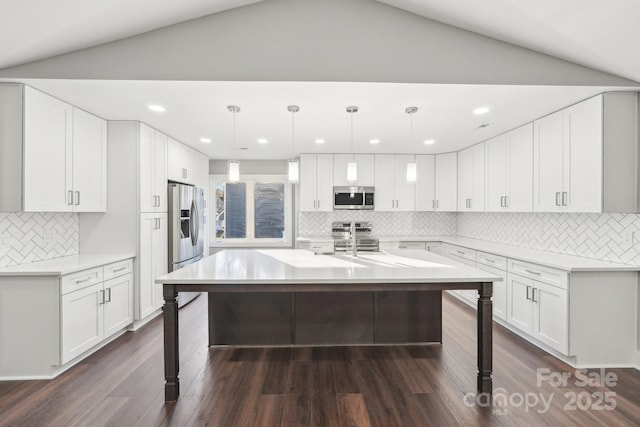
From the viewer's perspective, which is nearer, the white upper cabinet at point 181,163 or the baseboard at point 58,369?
the baseboard at point 58,369

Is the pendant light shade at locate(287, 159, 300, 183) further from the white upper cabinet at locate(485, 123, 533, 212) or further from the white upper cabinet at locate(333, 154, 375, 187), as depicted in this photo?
the white upper cabinet at locate(485, 123, 533, 212)

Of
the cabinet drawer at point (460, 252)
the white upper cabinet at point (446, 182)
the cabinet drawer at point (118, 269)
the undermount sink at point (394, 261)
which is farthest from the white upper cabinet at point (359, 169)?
the cabinet drawer at point (118, 269)

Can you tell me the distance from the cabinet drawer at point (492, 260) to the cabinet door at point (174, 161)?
4.26 metres

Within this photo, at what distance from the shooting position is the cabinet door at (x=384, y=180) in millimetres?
5355

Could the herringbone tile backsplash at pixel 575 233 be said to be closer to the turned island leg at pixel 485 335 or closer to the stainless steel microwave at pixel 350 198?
the turned island leg at pixel 485 335

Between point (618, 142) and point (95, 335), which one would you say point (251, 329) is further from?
point (618, 142)

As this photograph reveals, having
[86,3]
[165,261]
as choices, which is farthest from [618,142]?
[165,261]

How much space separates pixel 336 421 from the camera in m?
1.97

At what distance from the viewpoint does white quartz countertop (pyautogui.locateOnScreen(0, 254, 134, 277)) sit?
8.03 ft

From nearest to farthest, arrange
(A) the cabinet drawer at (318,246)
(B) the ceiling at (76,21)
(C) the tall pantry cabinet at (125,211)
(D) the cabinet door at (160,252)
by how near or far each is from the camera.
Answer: (B) the ceiling at (76,21) < (C) the tall pantry cabinet at (125,211) < (D) the cabinet door at (160,252) < (A) the cabinet drawer at (318,246)

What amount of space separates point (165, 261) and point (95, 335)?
4.18 ft

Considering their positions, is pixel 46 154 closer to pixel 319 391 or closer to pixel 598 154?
pixel 319 391

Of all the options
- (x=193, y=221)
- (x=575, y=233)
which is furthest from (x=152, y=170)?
(x=575, y=233)

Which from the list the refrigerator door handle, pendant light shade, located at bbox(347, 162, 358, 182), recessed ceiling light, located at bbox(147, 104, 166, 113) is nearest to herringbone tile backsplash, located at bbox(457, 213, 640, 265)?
pendant light shade, located at bbox(347, 162, 358, 182)
